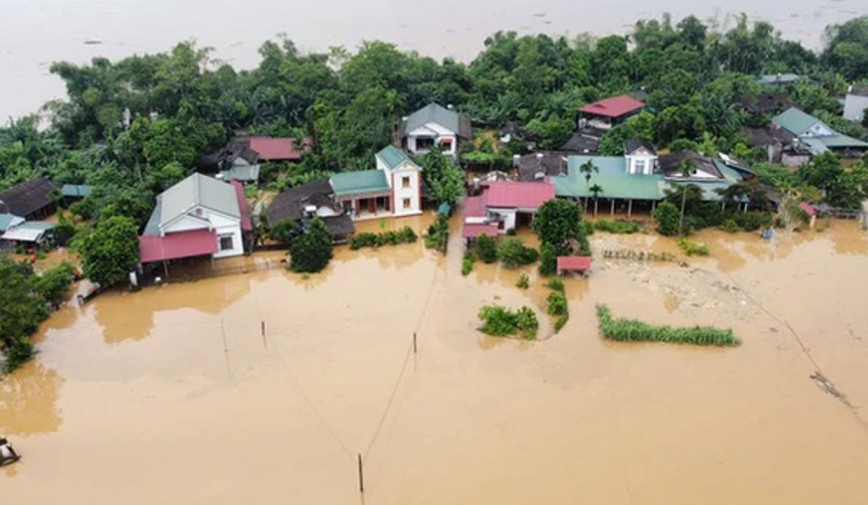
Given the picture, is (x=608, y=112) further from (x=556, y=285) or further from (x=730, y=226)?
(x=556, y=285)

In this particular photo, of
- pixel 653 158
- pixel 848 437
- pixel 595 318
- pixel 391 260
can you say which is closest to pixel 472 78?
pixel 653 158

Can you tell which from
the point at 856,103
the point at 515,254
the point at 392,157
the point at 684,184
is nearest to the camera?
the point at 515,254

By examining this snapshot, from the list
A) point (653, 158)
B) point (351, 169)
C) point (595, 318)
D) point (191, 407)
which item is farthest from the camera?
point (351, 169)

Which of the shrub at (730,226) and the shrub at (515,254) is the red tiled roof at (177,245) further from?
the shrub at (730,226)

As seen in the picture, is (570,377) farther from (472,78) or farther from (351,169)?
(472,78)

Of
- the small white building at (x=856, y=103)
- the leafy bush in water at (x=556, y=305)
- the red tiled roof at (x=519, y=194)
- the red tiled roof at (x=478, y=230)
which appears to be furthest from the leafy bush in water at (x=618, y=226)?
the small white building at (x=856, y=103)

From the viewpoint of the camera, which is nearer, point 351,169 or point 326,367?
point 326,367

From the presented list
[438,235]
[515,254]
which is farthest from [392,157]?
[515,254]
